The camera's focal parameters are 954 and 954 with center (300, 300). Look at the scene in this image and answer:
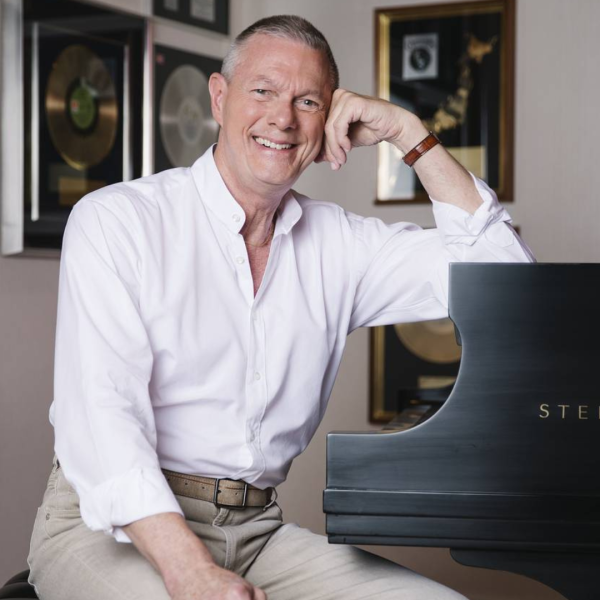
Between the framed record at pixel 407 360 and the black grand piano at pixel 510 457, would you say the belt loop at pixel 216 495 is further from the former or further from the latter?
the framed record at pixel 407 360

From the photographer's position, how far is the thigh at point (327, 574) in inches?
64.2

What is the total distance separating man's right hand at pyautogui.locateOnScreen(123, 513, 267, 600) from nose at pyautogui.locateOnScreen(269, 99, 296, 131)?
0.79 metres

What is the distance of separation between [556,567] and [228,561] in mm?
595

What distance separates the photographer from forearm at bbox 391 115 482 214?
1.86 metres

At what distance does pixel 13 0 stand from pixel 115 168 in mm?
659

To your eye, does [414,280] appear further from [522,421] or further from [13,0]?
[13,0]

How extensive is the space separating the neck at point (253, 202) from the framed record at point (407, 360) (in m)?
1.97

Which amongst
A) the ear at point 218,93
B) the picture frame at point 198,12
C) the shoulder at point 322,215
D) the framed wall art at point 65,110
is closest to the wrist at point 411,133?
the shoulder at point 322,215

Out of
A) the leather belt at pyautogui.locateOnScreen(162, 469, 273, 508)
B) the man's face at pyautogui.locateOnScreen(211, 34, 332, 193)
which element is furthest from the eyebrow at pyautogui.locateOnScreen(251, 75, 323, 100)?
the leather belt at pyautogui.locateOnScreen(162, 469, 273, 508)

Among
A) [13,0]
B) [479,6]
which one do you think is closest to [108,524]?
[13,0]

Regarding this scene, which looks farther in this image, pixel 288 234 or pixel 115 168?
pixel 115 168

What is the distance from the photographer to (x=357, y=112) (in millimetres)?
1896

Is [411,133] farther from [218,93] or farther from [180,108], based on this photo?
[180,108]

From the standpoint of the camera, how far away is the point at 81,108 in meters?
3.16
